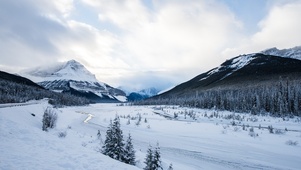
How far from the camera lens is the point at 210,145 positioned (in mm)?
17391

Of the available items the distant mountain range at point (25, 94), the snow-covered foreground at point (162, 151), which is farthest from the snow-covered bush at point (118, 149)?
the distant mountain range at point (25, 94)

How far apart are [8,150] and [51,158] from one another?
5.21 ft

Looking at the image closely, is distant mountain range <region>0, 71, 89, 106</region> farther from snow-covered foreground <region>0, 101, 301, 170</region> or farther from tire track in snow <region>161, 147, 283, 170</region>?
tire track in snow <region>161, 147, 283, 170</region>

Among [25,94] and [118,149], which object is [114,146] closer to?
[118,149]

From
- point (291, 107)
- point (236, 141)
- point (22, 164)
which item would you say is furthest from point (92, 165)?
point (291, 107)

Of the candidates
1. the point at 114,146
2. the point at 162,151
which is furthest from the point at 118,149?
the point at 162,151

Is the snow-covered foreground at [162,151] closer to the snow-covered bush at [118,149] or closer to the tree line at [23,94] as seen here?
the snow-covered bush at [118,149]

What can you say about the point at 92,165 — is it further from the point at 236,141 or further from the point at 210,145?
the point at 236,141

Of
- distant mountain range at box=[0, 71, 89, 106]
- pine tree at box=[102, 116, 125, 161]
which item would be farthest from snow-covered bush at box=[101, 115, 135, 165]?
distant mountain range at box=[0, 71, 89, 106]

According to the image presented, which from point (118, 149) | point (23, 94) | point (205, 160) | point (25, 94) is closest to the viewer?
point (118, 149)

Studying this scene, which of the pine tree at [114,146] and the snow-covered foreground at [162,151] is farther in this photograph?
the pine tree at [114,146]

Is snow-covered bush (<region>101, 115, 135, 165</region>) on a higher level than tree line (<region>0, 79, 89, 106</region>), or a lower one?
lower

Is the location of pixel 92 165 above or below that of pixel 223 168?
above

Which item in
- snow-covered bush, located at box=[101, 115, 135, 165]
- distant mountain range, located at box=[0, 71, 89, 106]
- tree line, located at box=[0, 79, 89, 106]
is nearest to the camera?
snow-covered bush, located at box=[101, 115, 135, 165]
